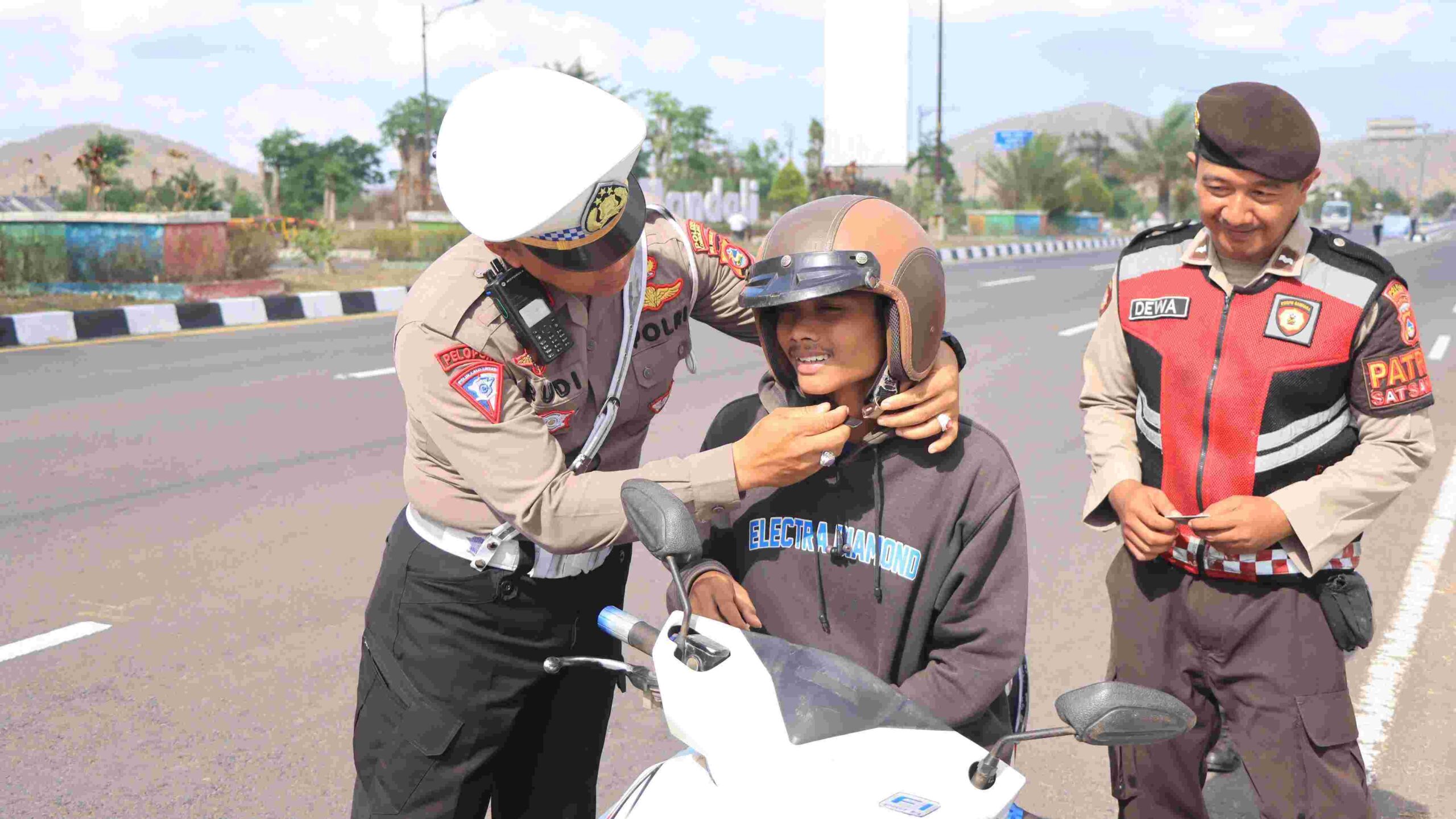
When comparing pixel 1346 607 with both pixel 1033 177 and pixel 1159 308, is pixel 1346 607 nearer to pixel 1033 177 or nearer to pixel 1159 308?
pixel 1159 308

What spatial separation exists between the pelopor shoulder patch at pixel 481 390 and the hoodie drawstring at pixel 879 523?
0.56 m

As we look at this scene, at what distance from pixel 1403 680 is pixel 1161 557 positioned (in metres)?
1.95

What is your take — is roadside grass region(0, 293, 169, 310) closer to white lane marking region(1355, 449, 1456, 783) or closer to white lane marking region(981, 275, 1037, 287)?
white lane marking region(1355, 449, 1456, 783)

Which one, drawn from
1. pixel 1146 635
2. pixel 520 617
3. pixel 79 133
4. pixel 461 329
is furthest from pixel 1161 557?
pixel 79 133

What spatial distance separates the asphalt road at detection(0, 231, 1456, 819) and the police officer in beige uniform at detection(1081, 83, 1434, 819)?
92 centimetres

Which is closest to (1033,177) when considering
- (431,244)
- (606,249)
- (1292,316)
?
(431,244)

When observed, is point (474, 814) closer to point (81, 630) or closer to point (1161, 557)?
point (1161, 557)

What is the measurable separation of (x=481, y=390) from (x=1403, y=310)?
1593 mm

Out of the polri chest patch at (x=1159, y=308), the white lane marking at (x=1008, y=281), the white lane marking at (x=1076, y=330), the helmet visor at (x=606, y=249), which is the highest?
the helmet visor at (x=606, y=249)

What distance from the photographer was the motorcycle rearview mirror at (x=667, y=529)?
4.98 feet

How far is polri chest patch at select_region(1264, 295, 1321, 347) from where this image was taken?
2.30m

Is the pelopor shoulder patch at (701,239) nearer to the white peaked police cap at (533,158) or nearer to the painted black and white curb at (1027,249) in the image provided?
the white peaked police cap at (533,158)

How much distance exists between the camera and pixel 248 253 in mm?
16250

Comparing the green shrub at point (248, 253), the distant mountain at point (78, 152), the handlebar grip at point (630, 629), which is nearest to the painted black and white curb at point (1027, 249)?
the green shrub at point (248, 253)
